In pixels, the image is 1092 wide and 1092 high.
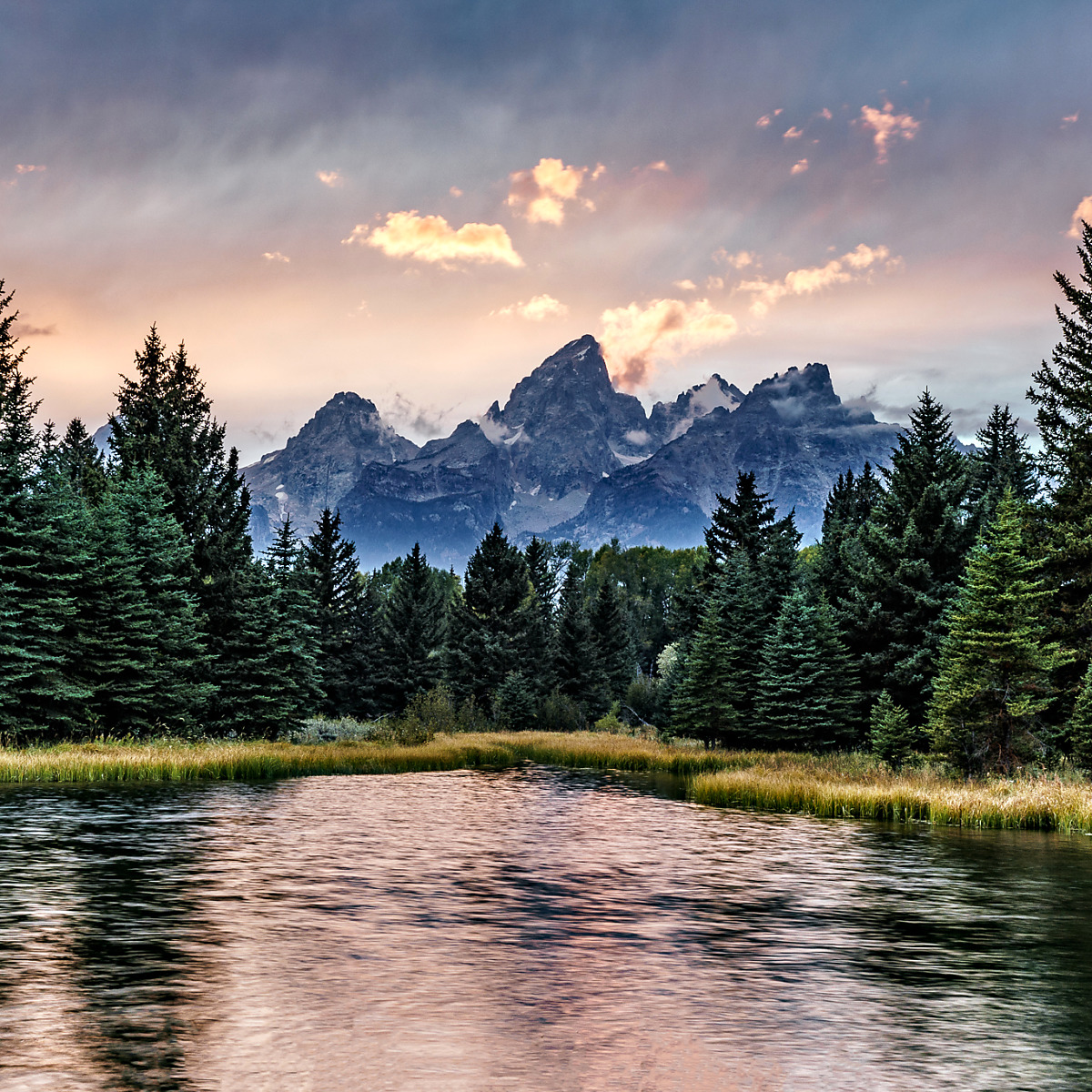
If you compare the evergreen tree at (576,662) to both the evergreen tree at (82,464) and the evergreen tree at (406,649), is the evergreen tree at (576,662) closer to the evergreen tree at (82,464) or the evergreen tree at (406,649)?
the evergreen tree at (406,649)

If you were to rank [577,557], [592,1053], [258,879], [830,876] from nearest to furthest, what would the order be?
[592,1053] → [258,879] → [830,876] → [577,557]

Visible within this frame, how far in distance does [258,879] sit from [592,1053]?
10791 mm

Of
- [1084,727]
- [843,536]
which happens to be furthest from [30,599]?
[843,536]

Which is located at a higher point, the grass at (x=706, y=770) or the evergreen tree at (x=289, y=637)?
the evergreen tree at (x=289, y=637)

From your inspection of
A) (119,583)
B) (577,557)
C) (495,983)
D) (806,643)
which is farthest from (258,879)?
(577,557)

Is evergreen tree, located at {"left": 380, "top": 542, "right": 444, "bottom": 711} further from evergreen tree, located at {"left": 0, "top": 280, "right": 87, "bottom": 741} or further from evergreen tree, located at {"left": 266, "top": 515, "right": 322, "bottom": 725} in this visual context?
evergreen tree, located at {"left": 0, "top": 280, "right": 87, "bottom": 741}

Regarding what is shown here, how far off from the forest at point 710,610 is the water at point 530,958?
1313 centimetres

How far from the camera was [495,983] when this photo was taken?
12.5 meters

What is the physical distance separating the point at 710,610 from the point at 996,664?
2013 cm

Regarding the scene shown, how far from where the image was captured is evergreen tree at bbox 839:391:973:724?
162ft

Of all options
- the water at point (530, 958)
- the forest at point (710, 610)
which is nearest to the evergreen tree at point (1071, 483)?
the forest at point (710, 610)

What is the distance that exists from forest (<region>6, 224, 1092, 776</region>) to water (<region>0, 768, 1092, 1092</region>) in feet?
43.1

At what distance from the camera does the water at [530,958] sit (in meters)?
9.54

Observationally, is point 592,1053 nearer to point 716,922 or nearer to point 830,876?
point 716,922
